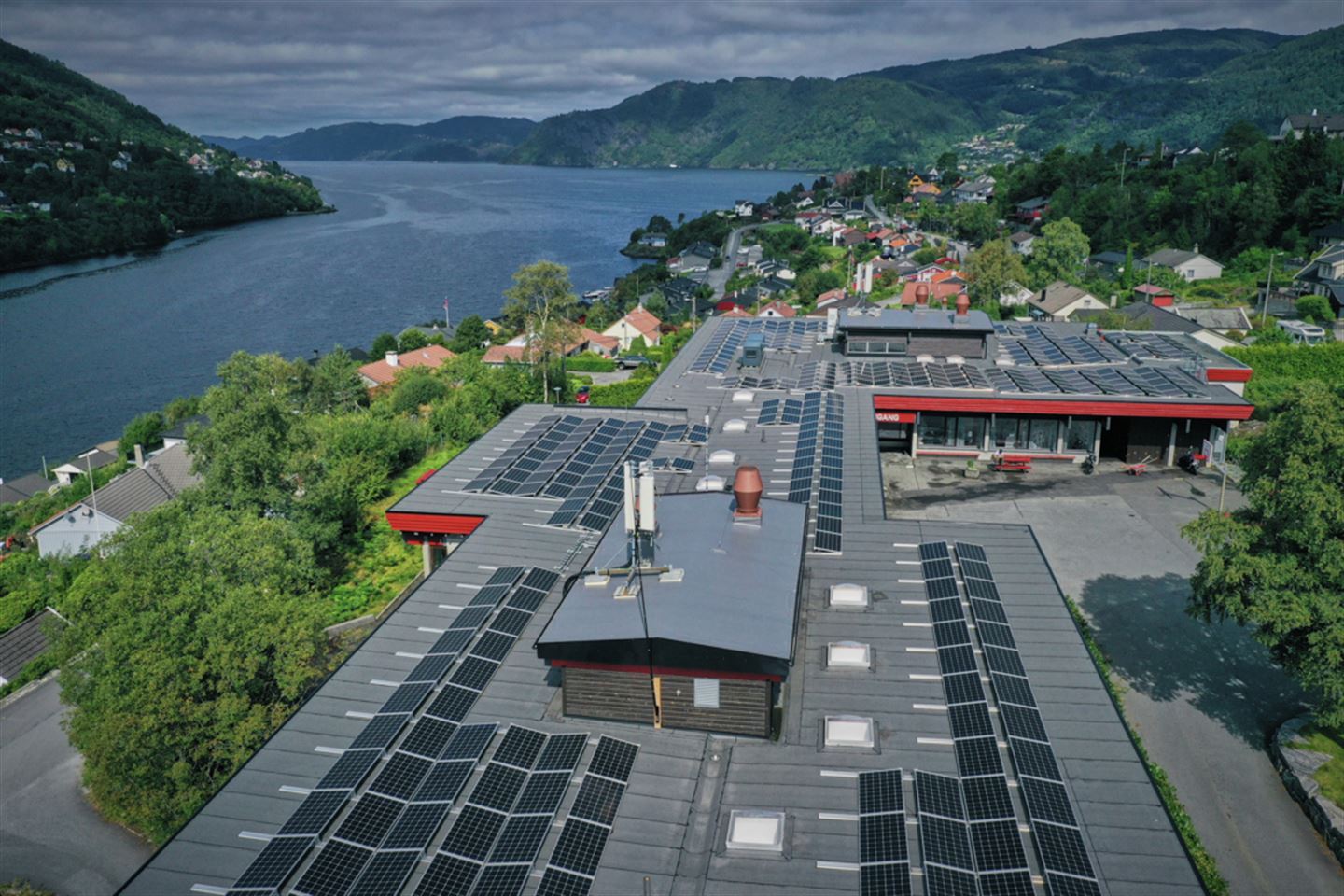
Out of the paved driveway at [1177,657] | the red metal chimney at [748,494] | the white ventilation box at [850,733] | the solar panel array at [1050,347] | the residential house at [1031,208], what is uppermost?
the residential house at [1031,208]

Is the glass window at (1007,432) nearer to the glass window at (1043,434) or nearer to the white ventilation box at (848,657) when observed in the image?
the glass window at (1043,434)

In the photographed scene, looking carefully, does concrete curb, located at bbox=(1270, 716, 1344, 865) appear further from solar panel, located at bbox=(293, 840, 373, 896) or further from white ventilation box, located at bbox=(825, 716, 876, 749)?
solar panel, located at bbox=(293, 840, 373, 896)

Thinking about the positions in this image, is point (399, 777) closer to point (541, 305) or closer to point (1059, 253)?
point (541, 305)

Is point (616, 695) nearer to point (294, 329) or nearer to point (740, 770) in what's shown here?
point (740, 770)

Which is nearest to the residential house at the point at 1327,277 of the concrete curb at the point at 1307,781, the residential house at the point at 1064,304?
the residential house at the point at 1064,304

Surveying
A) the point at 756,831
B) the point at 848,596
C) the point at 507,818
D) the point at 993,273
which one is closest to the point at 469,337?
the point at 993,273

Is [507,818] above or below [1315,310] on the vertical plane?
below
